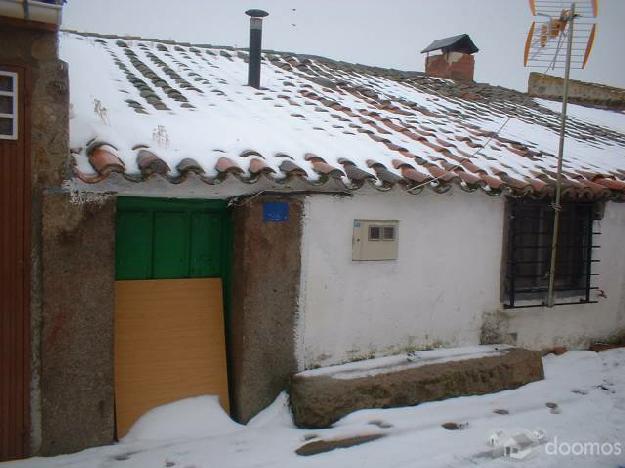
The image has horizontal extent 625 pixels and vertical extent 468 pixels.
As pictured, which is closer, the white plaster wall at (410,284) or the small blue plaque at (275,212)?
the small blue plaque at (275,212)

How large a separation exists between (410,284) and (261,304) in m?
1.61

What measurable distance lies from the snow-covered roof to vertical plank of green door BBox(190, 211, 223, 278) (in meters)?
0.48

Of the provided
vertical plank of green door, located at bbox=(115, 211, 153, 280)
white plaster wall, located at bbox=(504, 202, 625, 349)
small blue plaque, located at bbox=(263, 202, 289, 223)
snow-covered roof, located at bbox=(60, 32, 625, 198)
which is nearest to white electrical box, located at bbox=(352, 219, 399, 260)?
snow-covered roof, located at bbox=(60, 32, 625, 198)

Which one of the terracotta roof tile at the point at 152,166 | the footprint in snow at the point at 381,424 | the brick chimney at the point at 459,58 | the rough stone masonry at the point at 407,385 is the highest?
the brick chimney at the point at 459,58

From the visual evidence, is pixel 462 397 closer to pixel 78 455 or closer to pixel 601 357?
pixel 601 357

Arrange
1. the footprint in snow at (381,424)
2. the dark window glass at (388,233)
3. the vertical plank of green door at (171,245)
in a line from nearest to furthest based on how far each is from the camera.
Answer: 1. the footprint in snow at (381,424)
2. the vertical plank of green door at (171,245)
3. the dark window glass at (388,233)

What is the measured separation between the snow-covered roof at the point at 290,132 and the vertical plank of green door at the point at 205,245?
48cm

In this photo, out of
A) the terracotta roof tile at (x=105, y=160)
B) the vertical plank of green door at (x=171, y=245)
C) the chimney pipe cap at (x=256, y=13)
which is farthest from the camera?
the chimney pipe cap at (x=256, y=13)

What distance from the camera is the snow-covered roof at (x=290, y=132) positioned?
4.00 metres

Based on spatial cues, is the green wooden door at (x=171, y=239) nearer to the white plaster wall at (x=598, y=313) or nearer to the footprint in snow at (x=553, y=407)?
the footprint in snow at (x=553, y=407)

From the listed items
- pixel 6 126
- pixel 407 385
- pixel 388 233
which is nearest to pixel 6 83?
pixel 6 126

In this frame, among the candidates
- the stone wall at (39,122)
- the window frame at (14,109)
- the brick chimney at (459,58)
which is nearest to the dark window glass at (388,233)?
the stone wall at (39,122)

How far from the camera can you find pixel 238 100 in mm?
6141

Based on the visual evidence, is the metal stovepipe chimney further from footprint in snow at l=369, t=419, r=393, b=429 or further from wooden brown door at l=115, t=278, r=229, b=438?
footprint in snow at l=369, t=419, r=393, b=429
